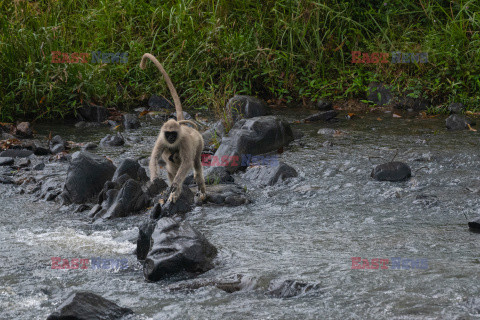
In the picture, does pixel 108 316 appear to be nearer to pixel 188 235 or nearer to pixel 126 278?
pixel 126 278

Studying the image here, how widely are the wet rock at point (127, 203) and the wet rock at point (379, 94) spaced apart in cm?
→ 596

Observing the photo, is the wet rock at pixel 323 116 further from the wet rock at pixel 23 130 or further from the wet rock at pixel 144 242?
the wet rock at pixel 144 242

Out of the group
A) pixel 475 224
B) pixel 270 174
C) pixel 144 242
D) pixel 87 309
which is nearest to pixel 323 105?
pixel 270 174

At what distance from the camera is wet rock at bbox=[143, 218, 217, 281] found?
4.67 meters

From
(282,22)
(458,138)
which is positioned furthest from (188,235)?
(282,22)

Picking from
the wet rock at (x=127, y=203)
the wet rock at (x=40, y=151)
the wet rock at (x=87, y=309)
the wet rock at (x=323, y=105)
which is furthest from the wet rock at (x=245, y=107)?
the wet rock at (x=87, y=309)

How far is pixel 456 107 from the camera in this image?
10516mm

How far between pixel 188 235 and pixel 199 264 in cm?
29

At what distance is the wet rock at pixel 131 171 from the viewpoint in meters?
7.14

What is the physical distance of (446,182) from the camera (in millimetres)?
7008

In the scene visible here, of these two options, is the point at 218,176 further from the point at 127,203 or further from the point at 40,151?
the point at 40,151

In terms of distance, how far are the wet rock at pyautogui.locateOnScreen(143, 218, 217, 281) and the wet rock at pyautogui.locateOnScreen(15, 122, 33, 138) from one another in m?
5.34

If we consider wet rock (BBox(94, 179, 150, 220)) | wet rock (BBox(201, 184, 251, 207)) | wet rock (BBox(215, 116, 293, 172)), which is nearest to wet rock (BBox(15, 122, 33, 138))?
wet rock (BBox(215, 116, 293, 172))

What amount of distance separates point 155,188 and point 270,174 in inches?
55.3
